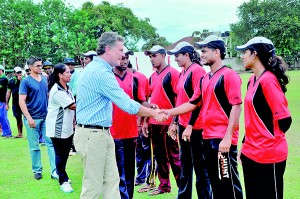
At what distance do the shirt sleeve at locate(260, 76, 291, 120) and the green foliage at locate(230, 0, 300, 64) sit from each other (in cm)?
1959

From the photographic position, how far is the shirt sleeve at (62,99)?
563 centimetres

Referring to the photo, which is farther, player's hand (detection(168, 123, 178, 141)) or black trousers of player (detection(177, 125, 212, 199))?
player's hand (detection(168, 123, 178, 141))

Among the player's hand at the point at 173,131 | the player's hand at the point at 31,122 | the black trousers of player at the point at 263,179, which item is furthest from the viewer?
the player's hand at the point at 31,122

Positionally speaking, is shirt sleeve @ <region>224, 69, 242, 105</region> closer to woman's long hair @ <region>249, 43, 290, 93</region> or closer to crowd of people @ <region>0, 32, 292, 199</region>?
crowd of people @ <region>0, 32, 292, 199</region>

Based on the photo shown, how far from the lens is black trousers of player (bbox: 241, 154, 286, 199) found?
130 inches

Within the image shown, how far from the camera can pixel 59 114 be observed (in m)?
5.77

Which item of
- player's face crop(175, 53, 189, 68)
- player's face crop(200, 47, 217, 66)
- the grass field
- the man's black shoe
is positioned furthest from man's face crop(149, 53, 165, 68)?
the man's black shoe

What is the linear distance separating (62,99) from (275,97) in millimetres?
3466

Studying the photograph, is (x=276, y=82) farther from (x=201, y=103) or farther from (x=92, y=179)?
(x=92, y=179)

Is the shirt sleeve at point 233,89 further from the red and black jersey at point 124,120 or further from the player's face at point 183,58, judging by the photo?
the red and black jersey at point 124,120

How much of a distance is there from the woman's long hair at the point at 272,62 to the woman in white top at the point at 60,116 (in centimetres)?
320

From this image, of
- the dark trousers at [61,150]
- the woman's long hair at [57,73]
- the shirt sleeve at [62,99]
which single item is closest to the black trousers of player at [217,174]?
the shirt sleeve at [62,99]

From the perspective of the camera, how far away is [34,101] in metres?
6.57

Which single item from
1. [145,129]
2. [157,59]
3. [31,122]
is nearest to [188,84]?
[157,59]
